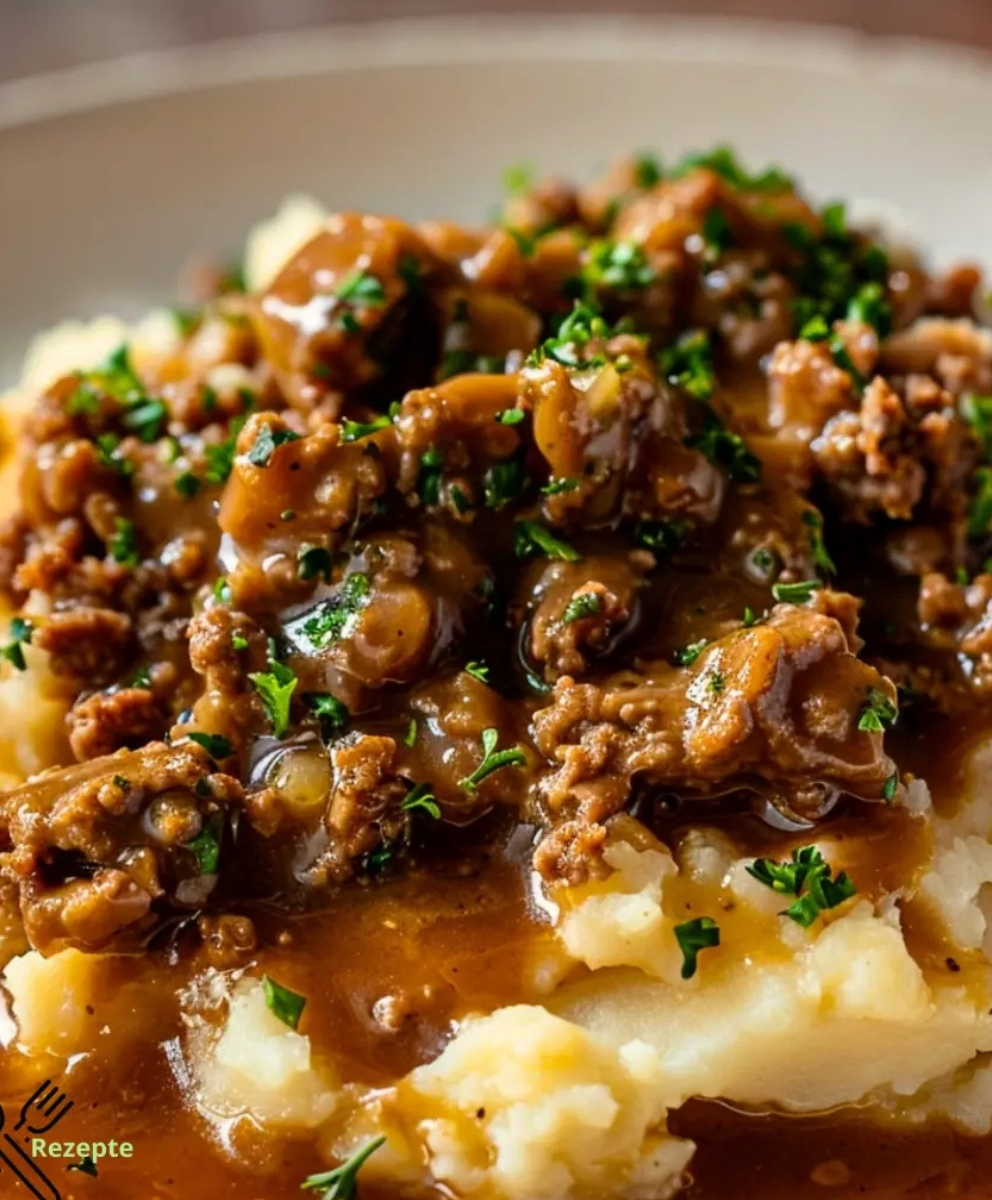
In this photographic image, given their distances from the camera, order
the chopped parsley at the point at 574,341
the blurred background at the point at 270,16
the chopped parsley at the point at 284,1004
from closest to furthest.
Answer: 1. the chopped parsley at the point at 284,1004
2. the chopped parsley at the point at 574,341
3. the blurred background at the point at 270,16

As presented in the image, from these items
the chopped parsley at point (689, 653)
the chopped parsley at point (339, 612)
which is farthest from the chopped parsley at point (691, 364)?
the chopped parsley at point (339, 612)

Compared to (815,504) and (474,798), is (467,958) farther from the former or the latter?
(815,504)

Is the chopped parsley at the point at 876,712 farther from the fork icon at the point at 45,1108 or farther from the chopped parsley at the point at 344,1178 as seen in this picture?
the fork icon at the point at 45,1108

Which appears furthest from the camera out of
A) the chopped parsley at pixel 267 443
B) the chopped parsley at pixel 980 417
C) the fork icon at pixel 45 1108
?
the chopped parsley at pixel 980 417

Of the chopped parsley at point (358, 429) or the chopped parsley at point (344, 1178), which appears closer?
the chopped parsley at point (344, 1178)

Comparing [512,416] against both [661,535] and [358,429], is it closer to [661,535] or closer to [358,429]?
[358,429]

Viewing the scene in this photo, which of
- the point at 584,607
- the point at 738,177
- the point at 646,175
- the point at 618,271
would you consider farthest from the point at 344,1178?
the point at 646,175

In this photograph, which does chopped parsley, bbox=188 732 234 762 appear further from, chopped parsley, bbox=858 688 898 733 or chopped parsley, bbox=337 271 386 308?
chopped parsley, bbox=858 688 898 733

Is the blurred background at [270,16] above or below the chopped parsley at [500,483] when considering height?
above
